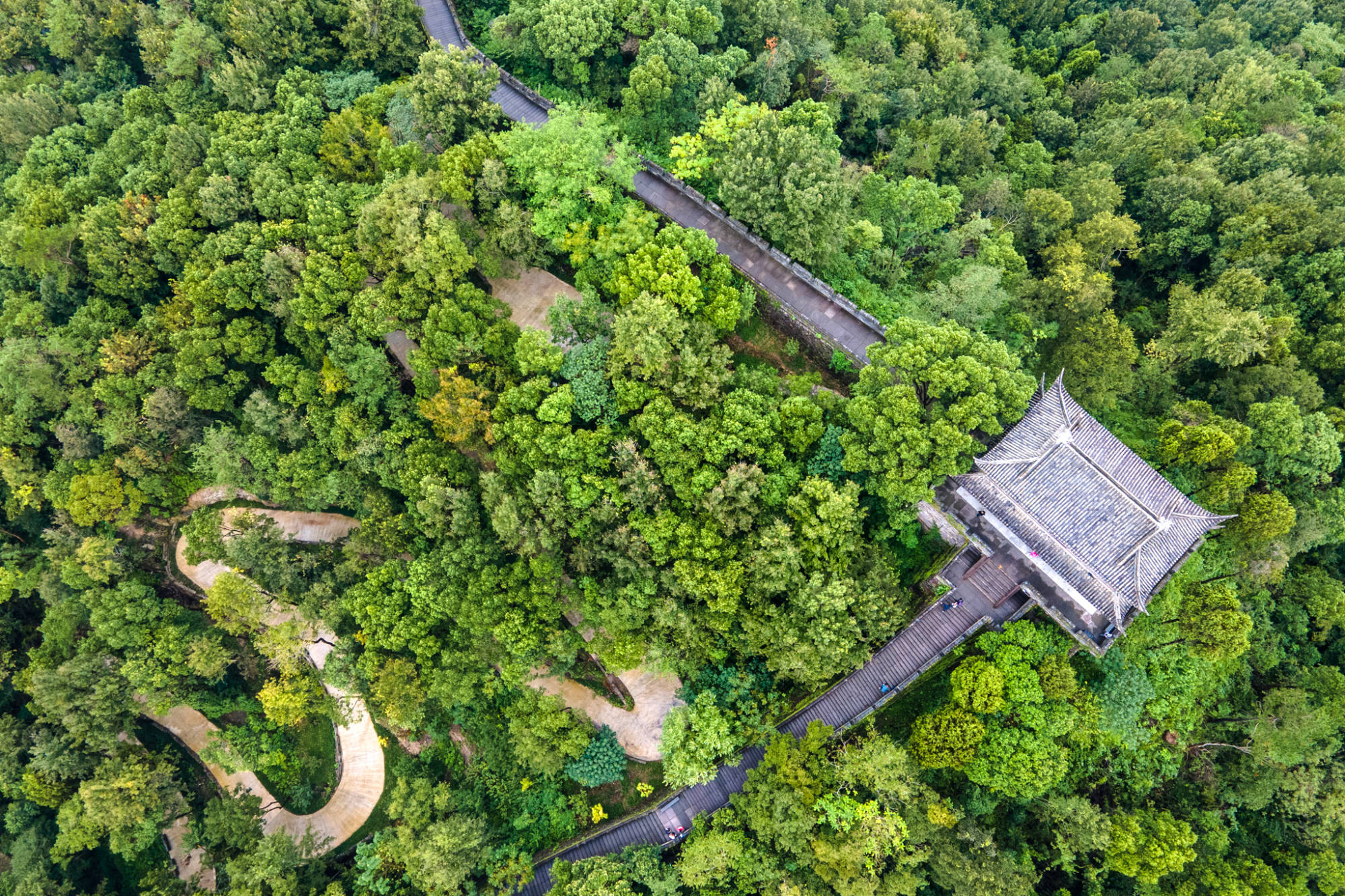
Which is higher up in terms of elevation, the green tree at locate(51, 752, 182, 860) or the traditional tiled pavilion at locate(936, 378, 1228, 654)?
the traditional tiled pavilion at locate(936, 378, 1228, 654)

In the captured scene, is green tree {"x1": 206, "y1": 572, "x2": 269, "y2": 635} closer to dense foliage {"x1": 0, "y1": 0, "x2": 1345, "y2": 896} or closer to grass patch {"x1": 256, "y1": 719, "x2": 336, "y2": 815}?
dense foliage {"x1": 0, "y1": 0, "x2": 1345, "y2": 896}

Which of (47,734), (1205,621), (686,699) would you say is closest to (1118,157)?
(1205,621)

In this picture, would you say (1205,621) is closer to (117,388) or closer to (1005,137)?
(1005,137)

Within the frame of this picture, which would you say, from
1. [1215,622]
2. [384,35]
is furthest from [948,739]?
[384,35]

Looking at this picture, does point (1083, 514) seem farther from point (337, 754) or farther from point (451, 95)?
point (337, 754)

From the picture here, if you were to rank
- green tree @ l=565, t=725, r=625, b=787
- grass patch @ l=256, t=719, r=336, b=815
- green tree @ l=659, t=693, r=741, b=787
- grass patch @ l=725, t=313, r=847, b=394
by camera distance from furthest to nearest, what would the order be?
grass patch @ l=256, t=719, r=336, b=815
grass patch @ l=725, t=313, r=847, b=394
green tree @ l=565, t=725, r=625, b=787
green tree @ l=659, t=693, r=741, b=787

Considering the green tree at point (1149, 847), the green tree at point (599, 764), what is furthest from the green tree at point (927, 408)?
the green tree at point (599, 764)

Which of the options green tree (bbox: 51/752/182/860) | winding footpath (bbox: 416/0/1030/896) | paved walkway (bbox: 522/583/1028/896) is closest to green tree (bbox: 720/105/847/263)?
winding footpath (bbox: 416/0/1030/896)

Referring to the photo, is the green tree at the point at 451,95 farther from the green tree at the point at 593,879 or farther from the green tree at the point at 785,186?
the green tree at the point at 593,879
